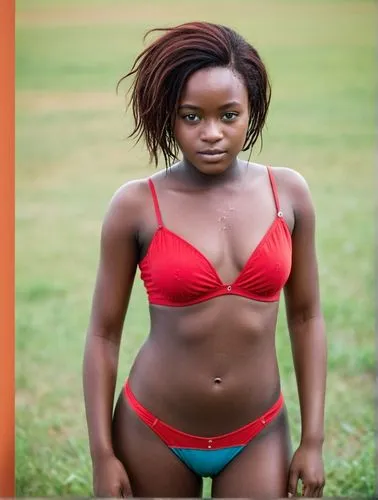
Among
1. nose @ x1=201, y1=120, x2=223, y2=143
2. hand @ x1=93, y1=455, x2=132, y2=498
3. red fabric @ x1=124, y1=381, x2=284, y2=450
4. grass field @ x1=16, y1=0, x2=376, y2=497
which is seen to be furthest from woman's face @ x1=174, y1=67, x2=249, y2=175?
grass field @ x1=16, y1=0, x2=376, y2=497

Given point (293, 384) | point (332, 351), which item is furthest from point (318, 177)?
point (293, 384)

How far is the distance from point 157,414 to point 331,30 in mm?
3768

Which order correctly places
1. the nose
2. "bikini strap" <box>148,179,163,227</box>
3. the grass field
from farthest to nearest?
the grass field, "bikini strap" <box>148,179,163,227</box>, the nose

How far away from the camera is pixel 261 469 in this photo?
257 centimetres

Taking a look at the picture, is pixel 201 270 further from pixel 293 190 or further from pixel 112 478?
pixel 112 478

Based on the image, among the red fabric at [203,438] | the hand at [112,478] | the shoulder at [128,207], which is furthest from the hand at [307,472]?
the shoulder at [128,207]

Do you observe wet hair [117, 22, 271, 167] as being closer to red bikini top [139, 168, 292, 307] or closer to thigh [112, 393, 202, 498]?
red bikini top [139, 168, 292, 307]

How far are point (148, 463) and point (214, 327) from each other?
37cm

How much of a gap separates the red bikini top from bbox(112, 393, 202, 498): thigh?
32 cm

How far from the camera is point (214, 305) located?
2541 mm

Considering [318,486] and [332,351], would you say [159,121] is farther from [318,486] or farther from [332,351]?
[332,351]

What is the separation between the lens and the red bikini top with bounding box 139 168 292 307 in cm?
251

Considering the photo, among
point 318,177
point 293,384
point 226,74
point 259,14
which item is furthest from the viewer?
point 318,177

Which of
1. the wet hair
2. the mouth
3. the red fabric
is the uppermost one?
the wet hair
